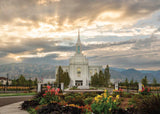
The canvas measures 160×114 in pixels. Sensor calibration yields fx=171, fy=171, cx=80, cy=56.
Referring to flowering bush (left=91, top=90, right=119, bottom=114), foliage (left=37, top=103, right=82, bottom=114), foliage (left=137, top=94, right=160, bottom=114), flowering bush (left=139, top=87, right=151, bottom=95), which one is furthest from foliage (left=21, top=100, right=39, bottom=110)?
flowering bush (left=139, top=87, right=151, bottom=95)

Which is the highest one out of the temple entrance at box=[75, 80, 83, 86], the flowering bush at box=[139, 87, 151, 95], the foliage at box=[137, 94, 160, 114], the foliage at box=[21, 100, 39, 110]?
the foliage at box=[137, 94, 160, 114]

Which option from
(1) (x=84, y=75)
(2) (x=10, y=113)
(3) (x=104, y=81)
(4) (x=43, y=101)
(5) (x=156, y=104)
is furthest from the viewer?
(1) (x=84, y=75)

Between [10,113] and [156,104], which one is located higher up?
[156,104]

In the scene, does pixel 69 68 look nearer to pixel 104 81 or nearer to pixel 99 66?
pixel 99 66

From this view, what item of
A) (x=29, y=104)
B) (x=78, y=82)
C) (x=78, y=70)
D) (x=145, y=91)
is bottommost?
(x=78, y=82)

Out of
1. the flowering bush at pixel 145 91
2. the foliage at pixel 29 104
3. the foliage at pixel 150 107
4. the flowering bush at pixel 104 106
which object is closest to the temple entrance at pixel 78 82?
the flowering bush at pixel 145 91

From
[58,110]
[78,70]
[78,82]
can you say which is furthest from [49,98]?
[78,82]

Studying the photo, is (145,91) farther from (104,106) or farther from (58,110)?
(58,110)

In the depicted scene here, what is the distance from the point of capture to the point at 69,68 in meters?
104

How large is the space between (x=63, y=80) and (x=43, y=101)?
50.1 metres

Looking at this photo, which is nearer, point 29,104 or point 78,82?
point 29,104

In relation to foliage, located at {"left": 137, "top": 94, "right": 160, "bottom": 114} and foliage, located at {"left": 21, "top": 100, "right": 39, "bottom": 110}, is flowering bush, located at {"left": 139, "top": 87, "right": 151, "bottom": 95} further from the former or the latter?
foliage, located at {"left": 21, "top": 100, "right": 39, "bottom": 110}

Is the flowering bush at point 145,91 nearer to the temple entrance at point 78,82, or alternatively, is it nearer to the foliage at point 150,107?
the foliage at point 150,107

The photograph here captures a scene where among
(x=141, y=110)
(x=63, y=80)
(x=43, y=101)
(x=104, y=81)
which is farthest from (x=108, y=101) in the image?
(x=104, y=81)
